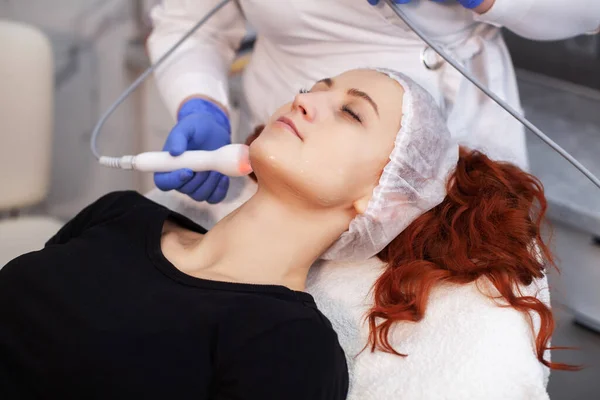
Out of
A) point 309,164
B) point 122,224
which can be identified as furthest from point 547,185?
point 122,224

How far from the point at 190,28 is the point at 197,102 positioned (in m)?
0.19

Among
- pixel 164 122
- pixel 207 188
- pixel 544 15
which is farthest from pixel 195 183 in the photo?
pixel 164 122

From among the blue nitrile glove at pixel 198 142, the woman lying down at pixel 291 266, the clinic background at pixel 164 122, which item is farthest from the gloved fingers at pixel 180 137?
the clinic background at pixel 164 122

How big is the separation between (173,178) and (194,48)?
345 millimetres

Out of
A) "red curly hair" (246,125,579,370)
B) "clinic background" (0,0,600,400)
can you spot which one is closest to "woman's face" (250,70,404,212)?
"red curly hair" (246,125,579,370)

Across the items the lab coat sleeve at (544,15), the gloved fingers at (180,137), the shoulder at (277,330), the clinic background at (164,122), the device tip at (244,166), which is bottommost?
the clinic background at (164,122)

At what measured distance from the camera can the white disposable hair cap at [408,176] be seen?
1.06m

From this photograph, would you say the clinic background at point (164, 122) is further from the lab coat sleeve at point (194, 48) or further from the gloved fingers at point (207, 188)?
the gloved fingers at point (207, 188)

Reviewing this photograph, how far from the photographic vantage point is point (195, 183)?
1235mm

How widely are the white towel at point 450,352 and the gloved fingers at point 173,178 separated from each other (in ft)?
1.09

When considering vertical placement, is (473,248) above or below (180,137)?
below

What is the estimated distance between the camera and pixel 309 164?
3.28 feet

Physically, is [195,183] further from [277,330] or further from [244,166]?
[277,330]

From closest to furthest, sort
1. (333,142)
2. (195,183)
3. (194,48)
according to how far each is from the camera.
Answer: (333,142) → (195,183) → (194,48)
